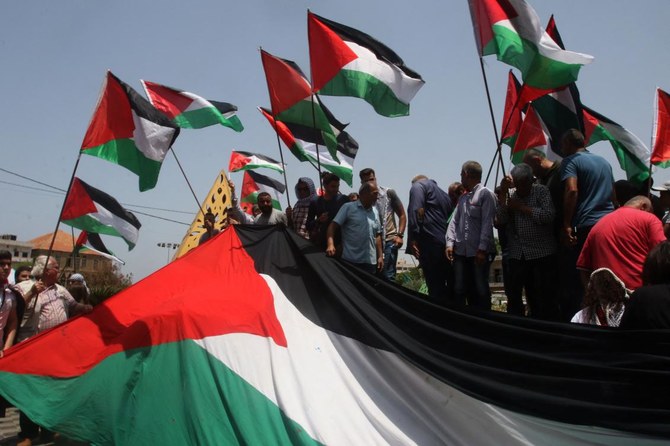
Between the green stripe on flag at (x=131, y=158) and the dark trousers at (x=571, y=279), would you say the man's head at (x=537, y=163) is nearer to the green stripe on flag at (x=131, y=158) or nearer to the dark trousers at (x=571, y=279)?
the dark trousers at (x=571, y=279)

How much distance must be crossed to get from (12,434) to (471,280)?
14.3 feet

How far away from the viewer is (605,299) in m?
4.48

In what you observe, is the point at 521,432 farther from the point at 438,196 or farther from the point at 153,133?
the point at 153,133

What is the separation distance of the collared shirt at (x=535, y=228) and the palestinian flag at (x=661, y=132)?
213 cm

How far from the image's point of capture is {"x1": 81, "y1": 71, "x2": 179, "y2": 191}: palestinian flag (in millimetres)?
6879

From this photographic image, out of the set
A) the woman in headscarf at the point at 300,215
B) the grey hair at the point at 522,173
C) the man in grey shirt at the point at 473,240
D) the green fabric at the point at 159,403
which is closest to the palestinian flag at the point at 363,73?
the man in grey shirt at the point at 473,240

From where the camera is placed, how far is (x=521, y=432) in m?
3.86

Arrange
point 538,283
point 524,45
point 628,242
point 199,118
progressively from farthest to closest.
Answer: point 199,118 → point 524,45 → point 538,283 → point 628,242

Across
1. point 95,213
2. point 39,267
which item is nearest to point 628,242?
point 39,267

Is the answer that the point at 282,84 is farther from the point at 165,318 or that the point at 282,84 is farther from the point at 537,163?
the point at 165,318

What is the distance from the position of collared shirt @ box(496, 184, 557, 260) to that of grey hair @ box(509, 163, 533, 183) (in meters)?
0.15

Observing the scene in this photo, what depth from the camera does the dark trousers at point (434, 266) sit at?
6758 millimetres

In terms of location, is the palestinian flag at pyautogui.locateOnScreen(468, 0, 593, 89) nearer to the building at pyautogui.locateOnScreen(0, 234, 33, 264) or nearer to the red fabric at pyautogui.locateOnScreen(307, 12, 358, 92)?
the red fabric at pyautogui.locateOnScreen(307, 12, 358, 92)

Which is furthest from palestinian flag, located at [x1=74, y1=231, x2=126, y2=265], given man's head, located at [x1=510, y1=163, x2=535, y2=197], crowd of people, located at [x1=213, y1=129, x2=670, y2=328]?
man's head, located at [x1=510, y1=163, x2=535, y2=197]
